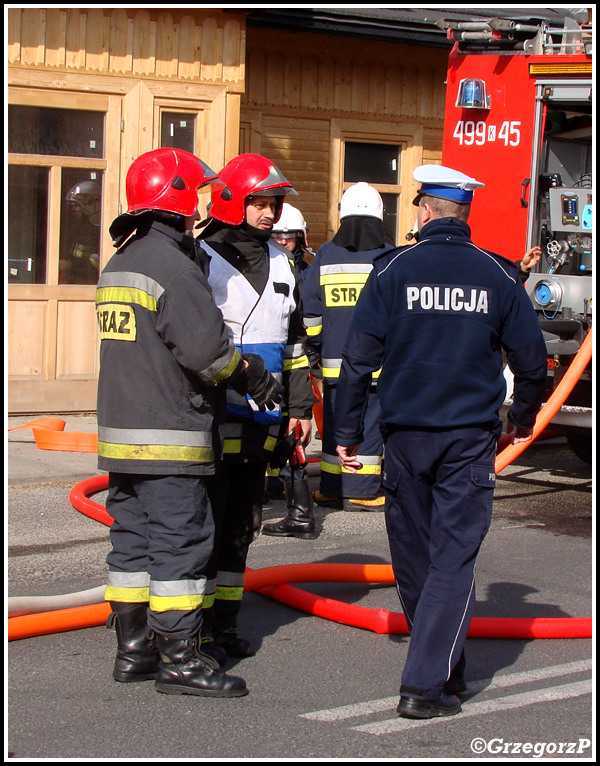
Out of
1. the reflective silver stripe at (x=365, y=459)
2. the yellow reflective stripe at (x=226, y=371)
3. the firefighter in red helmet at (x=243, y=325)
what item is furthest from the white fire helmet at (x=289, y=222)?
the yellow reflective stripe at (x=226, y=371)

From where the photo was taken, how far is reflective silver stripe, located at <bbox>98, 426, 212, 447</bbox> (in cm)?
379

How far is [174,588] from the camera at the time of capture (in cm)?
376

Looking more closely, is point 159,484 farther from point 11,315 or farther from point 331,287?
point 11,315

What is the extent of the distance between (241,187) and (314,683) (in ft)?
6.70

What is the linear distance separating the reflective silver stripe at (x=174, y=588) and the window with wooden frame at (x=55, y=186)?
6.66m

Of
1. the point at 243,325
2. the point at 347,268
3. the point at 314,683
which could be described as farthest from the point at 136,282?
the point at 347,268

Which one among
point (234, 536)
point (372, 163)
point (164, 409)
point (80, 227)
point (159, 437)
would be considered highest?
point (372, 163)

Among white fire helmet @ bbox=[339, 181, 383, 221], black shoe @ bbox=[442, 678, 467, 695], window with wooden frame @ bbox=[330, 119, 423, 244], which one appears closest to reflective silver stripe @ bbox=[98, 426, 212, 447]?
black shoe @ bbox=[442, 678, 467, 695]

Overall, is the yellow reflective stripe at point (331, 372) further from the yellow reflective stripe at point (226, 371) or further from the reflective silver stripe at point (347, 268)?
the yellow reflective stripe at point (226, 371)

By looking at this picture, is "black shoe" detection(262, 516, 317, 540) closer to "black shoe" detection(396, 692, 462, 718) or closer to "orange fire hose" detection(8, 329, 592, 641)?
"orange fire hose" detection(8, 329, 592, 641)

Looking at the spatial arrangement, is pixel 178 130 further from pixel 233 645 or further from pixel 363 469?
pixel 233 645

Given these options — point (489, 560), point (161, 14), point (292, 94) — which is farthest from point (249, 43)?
point (489, 560)

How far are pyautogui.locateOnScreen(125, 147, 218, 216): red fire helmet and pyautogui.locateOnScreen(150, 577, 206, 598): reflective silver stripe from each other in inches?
54.4

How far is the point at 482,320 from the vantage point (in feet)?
12.3
